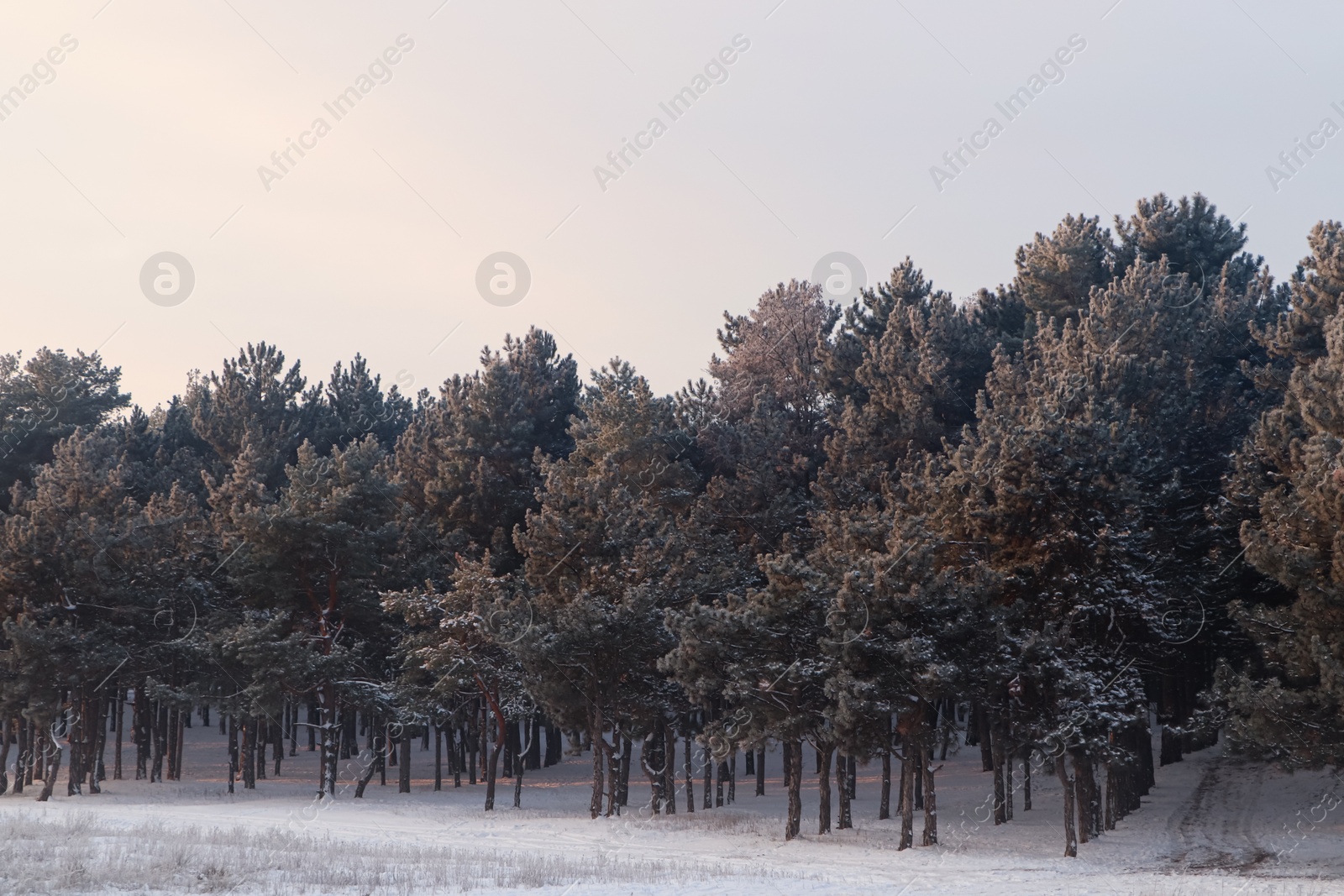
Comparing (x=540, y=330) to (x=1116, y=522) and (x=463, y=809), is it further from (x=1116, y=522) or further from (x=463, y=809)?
(x=1116, y=522)

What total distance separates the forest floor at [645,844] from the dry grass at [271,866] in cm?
7

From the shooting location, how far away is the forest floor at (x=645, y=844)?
21.4 m

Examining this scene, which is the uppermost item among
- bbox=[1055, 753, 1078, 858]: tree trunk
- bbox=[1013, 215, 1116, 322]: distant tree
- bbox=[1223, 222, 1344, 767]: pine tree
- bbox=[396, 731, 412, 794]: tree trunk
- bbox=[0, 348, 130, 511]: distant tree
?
bbox=[1013, 215, 1116, 322]: distant tree

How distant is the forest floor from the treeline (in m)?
2.10

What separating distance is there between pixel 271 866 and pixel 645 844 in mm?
13848

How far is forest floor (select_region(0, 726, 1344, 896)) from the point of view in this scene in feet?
70.2

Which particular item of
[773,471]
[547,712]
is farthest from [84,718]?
[773,471]

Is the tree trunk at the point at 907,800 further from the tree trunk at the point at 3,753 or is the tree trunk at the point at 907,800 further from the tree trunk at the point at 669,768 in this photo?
the tree trunk at the point at 3,753

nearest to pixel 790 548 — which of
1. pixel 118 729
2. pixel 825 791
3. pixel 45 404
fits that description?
pixel 825 791

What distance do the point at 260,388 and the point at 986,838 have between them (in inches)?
2059

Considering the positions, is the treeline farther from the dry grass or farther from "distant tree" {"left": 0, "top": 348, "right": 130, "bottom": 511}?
the dry grass

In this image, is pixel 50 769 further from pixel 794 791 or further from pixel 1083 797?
pixel 1083 797

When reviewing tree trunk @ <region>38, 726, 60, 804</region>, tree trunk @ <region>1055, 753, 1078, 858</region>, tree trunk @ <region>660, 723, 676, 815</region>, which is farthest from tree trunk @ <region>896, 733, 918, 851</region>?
tree trunk @ <region>38, 726, 60, 804</region>

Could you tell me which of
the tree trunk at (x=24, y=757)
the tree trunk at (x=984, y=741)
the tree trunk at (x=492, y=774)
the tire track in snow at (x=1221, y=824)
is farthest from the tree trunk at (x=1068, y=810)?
the tree trunk at (x=24, y=757)
